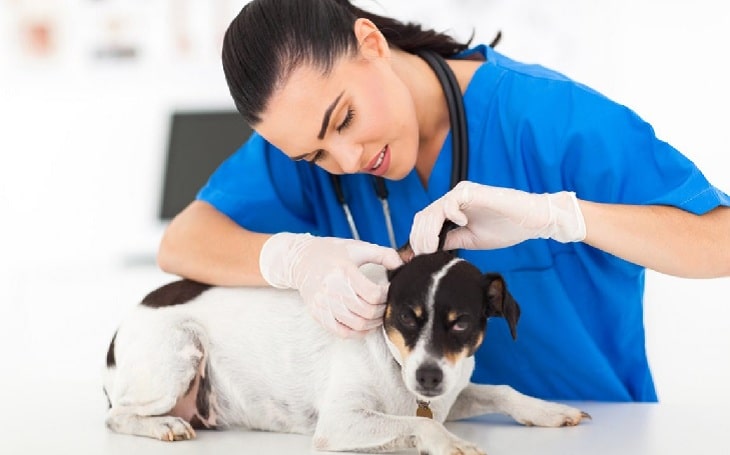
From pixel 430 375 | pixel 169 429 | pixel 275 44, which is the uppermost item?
pixel 275 44

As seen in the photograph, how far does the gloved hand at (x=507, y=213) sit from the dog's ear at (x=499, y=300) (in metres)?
0.11

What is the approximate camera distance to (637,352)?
1747mm

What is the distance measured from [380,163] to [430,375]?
0.45 meters

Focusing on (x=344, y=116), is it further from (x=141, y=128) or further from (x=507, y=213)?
(x=141, y=128)

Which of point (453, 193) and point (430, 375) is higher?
point (453, 193)

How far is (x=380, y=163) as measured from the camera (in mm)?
1586

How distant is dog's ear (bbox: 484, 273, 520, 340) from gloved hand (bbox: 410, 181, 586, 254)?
0.11 meters

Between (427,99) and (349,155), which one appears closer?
(349,155)

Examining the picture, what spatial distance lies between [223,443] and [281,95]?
0.57 meters

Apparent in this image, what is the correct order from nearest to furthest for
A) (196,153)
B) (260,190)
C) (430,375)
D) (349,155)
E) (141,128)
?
(430,375) < (349,155) < (260,190) < (196,153) < (141,128)

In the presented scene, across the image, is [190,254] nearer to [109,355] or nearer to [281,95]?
[109,355]

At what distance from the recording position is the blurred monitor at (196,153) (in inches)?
147

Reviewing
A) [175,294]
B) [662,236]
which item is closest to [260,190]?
[175,294]

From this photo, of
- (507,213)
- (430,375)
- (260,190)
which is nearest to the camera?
(430,375)
